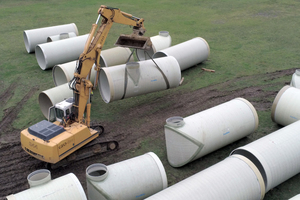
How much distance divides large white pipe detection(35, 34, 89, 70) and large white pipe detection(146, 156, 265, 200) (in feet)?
40.0

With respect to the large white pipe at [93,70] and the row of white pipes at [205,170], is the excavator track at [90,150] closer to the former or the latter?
the row of white pipes at [205,170]

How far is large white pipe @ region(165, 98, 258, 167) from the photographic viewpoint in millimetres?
9703

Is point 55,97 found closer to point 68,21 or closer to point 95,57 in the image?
point 95,57

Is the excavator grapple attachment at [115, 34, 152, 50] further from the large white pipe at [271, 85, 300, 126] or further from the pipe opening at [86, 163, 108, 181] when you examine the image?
the pipe opening at [86, 163, 108, 181]

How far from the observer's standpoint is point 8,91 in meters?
15.3

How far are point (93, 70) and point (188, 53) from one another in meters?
5.29

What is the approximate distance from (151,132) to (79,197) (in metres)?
5.26

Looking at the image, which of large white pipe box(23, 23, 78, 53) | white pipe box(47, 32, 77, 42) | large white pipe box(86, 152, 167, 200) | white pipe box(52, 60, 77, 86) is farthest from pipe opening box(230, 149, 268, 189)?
large white pipe box(23, 23, 78, 53)

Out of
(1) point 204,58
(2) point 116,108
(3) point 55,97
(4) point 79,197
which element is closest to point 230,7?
(1) point 204,58

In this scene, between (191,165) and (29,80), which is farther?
(29,80)

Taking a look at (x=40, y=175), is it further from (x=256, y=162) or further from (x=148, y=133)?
(x=256, y=162)

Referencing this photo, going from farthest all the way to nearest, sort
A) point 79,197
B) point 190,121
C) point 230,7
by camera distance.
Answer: point 230,7 < point 190,121 < point 79,197

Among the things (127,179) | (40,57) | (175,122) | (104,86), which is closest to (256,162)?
(175,122)

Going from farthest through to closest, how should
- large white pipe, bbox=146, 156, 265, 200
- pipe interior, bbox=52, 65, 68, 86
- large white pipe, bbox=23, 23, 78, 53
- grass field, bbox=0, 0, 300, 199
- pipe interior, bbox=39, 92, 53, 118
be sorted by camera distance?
1. large white pipe, bbox=23, 23, 78, 53
2. pipe interior, bbox=52, 65, 68, 86
3. grass field, bbox=0, 0, 300, 199
4. pipe interior, bbox=39, 92, 53, 118
5. large white pipe, bbox=146, 156, 265, 200
